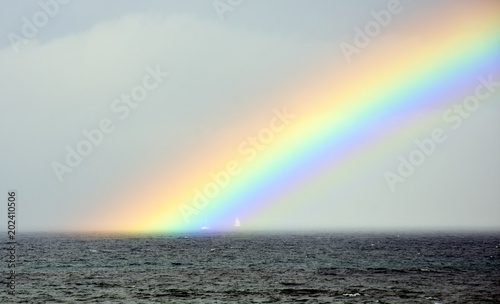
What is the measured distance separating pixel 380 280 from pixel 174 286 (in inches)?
1130

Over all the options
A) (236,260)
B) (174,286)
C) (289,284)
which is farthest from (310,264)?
(174,286)

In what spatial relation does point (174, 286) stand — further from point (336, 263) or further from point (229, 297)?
point (336, 263)

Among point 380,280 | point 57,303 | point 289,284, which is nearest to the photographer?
point 57,303

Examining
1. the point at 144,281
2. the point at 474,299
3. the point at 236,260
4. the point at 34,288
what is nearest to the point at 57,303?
the point at 34,288

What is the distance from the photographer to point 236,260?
12075 cm

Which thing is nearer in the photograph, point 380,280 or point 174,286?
point 174,286

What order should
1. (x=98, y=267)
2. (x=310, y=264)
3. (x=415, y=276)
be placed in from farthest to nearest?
(x=310, y=264)
(x=98, y=267)
(x=415, y=276)

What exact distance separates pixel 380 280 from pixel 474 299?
19006 mm

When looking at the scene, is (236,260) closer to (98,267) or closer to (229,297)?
(98,267)

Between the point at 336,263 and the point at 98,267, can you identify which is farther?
the point at 336,263

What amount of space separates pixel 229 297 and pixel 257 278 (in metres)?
20.1

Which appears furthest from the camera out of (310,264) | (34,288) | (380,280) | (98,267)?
(310,264)

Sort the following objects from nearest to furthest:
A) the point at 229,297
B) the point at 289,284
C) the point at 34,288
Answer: the point at 229,297, the point at 34,288, the point at 289,284

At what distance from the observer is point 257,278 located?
85062mm
